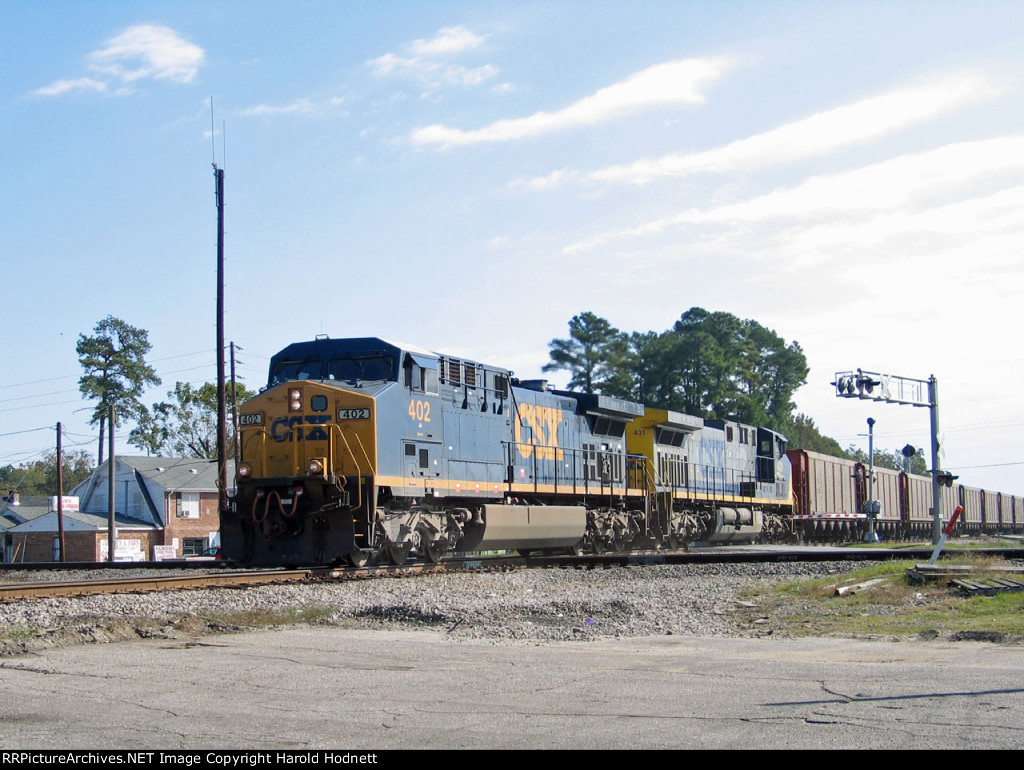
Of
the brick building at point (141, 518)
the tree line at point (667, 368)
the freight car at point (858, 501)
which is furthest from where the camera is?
the tree line at point (667, 368)

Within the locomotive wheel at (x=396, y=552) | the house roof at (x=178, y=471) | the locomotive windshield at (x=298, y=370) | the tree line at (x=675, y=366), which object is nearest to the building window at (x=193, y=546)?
the house roof at (x=178, y=471)

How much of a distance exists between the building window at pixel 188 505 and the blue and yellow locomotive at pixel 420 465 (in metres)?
33.4

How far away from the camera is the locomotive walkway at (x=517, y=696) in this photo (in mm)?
5406

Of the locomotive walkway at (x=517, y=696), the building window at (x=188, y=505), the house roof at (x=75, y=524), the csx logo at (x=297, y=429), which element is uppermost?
the csx logo at (x=297, y=429)

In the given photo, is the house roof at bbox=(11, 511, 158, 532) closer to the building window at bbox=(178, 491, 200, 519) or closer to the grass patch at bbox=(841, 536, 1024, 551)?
the building window at bbox=(178, 491, 200, 519)

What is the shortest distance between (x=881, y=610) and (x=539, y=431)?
39.2 ft

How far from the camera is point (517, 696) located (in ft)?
21.6

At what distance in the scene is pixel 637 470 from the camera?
87.4ft

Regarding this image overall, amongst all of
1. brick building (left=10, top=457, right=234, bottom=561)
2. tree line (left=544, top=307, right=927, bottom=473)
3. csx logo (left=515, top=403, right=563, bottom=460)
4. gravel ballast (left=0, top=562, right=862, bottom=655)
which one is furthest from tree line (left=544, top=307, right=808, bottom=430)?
gravel ballast (left=0, top=562, right=862, bottom=655)

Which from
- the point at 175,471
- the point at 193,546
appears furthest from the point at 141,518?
the point at 193,546

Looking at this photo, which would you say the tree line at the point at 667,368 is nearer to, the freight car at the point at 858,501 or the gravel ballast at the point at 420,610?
the freight car at the point at 858,501

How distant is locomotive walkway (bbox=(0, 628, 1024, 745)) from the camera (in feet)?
17.7

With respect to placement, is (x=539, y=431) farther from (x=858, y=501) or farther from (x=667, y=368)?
(x=667, y=368)
